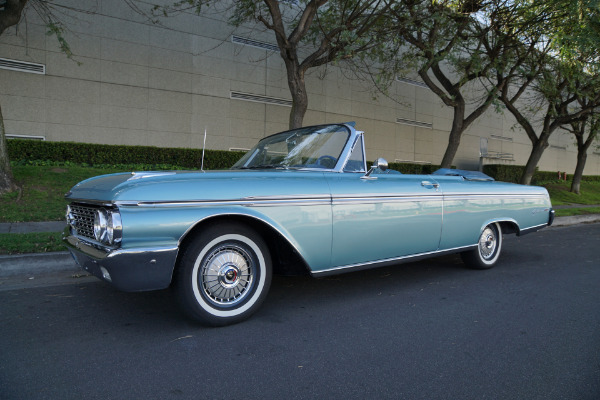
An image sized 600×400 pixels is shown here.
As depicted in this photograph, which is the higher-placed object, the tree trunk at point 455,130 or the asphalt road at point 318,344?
the tree trunk at point 455,130

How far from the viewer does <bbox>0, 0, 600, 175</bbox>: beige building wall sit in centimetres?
1166

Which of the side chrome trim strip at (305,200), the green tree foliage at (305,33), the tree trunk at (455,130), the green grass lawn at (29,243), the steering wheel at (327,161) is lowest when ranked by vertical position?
the green grass lawn at (29,243)

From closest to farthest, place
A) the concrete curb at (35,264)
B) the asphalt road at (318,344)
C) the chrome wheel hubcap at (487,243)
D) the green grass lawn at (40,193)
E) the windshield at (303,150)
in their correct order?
the asphalt road at (318,344), the windshield at (303,150), the concrete curb at (35,264), the chrome wheel hubcap at (487,243), the green grass lawn at (40,193)

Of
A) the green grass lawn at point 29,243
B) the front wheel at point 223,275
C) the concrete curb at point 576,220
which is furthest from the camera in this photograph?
the concrete curb at point 576,220

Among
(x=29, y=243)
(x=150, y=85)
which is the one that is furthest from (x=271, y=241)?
(x=150, y=85)

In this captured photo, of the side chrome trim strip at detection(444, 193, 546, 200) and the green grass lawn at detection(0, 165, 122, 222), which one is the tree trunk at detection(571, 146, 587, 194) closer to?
the side chrome trim strip at detection(444, 193, 546, 200)

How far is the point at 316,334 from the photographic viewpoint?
3203 mm

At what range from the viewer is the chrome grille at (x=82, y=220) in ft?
10.7

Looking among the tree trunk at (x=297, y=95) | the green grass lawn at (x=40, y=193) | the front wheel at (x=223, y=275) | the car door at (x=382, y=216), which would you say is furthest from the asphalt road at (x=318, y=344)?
the tree trunk at (x=297, y=95)

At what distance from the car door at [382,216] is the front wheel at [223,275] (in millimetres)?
729

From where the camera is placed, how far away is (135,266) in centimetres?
287

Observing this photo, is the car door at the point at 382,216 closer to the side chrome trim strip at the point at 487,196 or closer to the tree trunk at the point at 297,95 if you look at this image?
the side chrome trim strip at the point at 487,196

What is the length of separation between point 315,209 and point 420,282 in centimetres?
199

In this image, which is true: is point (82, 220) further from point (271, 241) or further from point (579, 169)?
point (579, 169)
